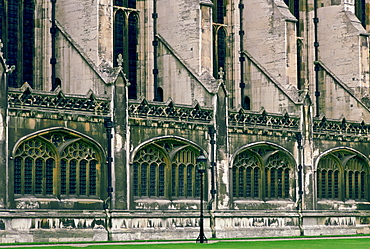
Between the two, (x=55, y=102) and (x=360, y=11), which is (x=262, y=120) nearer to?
(x=55, y=102)

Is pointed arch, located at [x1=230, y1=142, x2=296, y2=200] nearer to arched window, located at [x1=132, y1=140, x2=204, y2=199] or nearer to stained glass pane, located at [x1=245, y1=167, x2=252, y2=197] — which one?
stained glass pane, located at [x1=245, y1=167, x2=252, y2=197]

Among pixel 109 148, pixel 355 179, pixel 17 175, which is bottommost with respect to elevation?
pixel 355 179

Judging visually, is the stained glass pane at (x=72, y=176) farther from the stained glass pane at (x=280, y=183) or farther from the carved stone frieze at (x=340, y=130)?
the carved stone frieze at (x=340, y=130)

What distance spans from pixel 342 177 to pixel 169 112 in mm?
13499

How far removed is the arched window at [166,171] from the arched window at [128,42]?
4.58m

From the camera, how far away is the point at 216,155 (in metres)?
45.8

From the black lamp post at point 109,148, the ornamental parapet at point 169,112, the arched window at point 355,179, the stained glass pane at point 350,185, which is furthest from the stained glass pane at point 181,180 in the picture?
the stained glass pane at point 350,185

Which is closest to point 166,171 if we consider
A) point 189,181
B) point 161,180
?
point 161,180

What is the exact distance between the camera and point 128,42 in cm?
4788

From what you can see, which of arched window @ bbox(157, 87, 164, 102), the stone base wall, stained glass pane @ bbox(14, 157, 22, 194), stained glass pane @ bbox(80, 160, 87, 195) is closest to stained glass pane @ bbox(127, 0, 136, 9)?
arched window @ bbox(157, 87, 164, 102)

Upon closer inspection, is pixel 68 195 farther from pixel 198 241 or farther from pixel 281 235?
pixel 281 235

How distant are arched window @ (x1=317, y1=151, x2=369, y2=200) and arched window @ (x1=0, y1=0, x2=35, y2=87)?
1752cm

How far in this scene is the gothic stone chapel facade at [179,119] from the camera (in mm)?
39531

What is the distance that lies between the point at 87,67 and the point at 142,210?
6909mm
